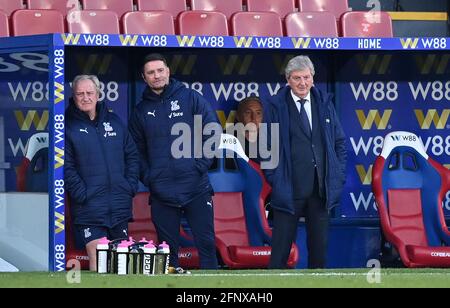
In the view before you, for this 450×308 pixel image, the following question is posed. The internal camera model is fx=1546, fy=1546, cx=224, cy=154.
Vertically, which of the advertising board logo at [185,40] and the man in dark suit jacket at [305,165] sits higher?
the advertising board logo at [185,40]

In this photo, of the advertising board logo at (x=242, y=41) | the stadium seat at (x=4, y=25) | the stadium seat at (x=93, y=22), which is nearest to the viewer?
the advertising board logo at (x=242, y=41)

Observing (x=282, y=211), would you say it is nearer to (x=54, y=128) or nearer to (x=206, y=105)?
(x=206, y=105)

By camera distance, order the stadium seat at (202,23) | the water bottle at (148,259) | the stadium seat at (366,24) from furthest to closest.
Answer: the stadium seat at (366,24)
the stadium seat at (202,23)
the water bottle at (148,259)

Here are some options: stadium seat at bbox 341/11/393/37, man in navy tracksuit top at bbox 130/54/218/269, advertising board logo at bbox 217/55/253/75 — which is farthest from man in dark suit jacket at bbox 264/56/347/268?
stadium seat at bbox 341/11/393/37

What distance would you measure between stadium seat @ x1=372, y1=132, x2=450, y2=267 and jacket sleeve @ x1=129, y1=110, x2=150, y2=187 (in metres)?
2.30

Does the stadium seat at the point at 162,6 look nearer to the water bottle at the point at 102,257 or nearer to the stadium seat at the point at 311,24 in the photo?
the stadium seat at the point at 311,24

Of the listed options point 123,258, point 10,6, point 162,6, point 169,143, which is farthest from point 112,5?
point 123,258

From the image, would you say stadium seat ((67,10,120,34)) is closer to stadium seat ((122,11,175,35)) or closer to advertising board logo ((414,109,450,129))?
stadium seat ((122,11,175,35))

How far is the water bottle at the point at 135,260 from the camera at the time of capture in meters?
10.8

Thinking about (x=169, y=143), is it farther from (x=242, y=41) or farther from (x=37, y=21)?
(x=37, y=21)

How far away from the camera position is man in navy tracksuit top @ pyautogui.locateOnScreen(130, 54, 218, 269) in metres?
12.0

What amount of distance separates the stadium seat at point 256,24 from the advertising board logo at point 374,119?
115 cm

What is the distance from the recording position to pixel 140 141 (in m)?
12.2

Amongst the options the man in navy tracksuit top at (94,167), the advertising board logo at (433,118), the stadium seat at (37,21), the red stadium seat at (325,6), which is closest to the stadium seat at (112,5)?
the stadium seat at (37,21)
